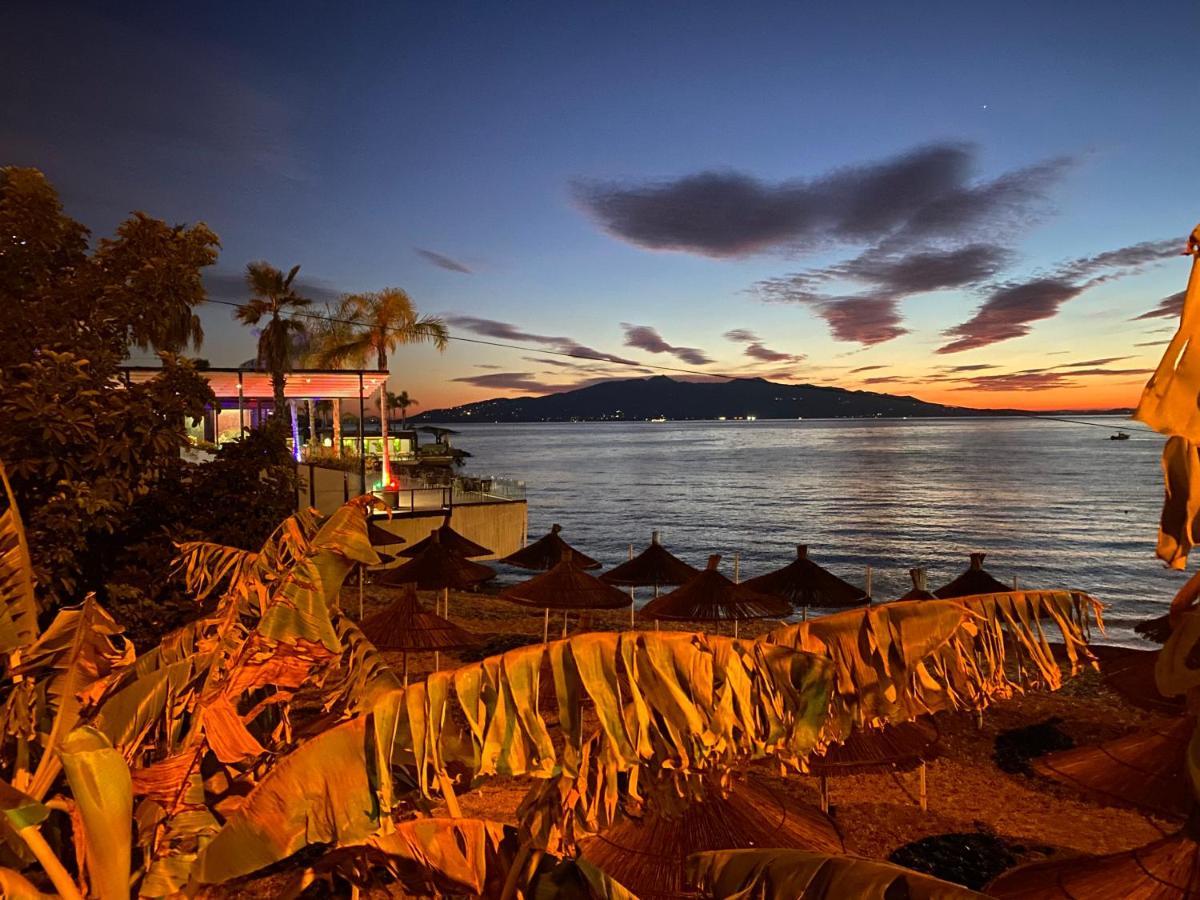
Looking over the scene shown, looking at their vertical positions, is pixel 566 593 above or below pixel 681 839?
below

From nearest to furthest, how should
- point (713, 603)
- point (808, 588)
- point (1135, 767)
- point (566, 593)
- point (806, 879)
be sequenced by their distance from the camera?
point (806, 879) → point (1135, 767) → point (713, 603) → point (566, 593) → point (808, 588)

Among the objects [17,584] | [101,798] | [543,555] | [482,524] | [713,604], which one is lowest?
[482,524]

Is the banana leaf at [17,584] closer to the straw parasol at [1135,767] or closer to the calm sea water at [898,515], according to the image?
the straw parasol at [1135,767]

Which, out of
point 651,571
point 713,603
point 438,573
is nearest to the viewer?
point 713,603

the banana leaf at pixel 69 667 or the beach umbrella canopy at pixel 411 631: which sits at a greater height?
the banana leaf at pixel 69 667

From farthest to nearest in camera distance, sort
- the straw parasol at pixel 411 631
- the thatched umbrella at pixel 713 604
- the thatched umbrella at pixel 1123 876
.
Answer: the thatched umbrella at pixel 713 604, the straw parasol at pixel 411 631, the thatched umbrella at pixel 1123 876

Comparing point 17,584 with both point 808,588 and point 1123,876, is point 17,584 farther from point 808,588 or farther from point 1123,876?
point 808,588

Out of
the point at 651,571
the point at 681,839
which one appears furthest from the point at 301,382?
the point at 681,839

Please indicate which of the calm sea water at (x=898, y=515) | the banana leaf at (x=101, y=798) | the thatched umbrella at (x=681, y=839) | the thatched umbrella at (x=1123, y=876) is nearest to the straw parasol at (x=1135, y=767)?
the thatched umbrella at (x=1123, y=876)

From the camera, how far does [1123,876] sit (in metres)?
2.96

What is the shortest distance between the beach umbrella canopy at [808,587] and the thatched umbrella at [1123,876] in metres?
8.62

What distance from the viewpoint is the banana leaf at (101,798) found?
2637mm

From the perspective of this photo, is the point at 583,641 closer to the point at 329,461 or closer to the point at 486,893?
the point at 486,893

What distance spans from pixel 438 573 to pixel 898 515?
4411 centimetres
